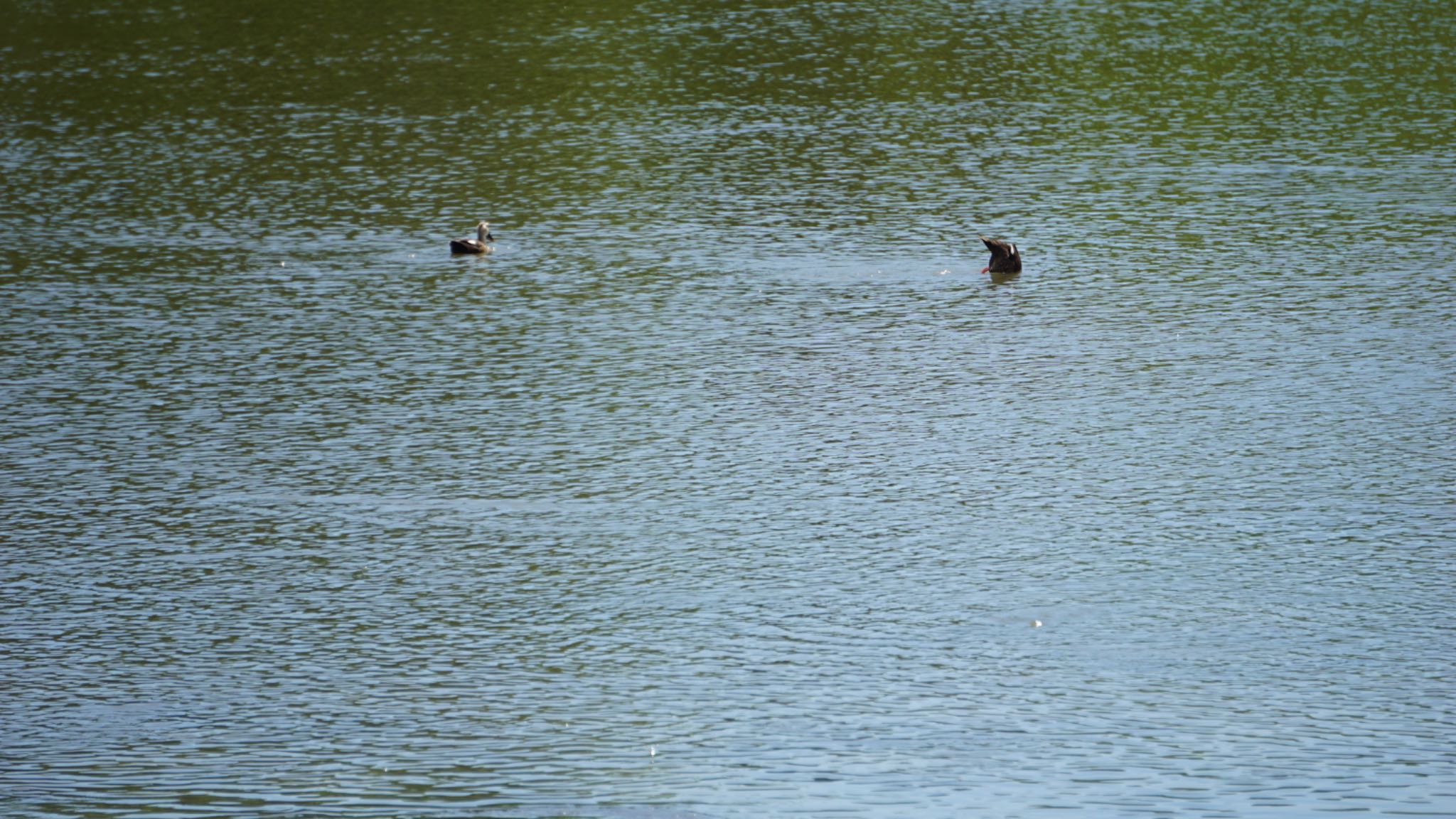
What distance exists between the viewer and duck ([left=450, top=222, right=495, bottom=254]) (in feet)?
70.4

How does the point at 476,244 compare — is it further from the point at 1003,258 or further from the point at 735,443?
the point at 735,443

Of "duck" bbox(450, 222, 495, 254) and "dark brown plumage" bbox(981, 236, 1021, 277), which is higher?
"dark brown plumage" bbox(981, 236, 1021, 277)

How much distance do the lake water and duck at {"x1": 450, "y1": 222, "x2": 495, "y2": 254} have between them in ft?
0.67

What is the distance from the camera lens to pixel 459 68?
101 feet

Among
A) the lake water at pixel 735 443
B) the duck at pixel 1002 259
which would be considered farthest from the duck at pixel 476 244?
the duck at pixel 1002 259

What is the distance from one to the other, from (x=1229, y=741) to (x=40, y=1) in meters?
32.5

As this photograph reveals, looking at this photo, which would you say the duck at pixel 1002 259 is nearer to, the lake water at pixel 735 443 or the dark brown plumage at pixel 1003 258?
the dark brown plumage at pixel 1003 258

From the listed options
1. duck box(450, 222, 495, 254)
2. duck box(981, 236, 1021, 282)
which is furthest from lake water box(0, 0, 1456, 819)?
duck box(981, 236, 1021, 282)

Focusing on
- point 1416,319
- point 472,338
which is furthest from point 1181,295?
point 472,338

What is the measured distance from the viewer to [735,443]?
52.0 feet

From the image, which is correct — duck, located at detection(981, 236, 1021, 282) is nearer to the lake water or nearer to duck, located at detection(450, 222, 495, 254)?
the lake water

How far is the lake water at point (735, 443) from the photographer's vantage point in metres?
10.9

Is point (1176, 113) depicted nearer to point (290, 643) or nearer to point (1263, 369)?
point (1263, 369)

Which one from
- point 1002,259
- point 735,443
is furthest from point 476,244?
point 735,443
